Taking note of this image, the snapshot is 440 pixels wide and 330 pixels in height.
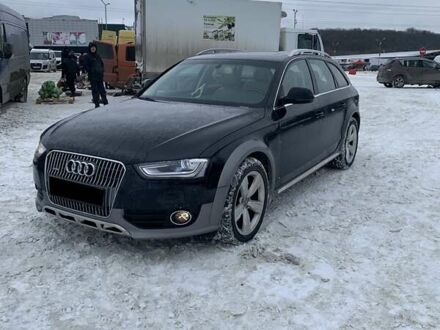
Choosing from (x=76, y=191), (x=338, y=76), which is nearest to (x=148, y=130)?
(x=76, y=191)

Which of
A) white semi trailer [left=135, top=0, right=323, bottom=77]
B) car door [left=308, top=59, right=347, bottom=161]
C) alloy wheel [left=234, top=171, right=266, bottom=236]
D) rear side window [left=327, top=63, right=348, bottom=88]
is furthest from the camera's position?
white semi trailer [left=135, top=0, right=323, bottom=77]

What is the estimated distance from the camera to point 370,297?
3.29m

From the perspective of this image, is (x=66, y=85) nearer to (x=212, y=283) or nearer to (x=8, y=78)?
(x=8, y=78)

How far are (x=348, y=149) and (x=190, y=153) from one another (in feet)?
12.3

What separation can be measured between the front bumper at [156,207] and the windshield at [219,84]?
1281mm

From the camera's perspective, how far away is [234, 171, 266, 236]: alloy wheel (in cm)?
394

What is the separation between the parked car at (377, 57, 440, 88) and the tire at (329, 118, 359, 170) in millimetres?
18717

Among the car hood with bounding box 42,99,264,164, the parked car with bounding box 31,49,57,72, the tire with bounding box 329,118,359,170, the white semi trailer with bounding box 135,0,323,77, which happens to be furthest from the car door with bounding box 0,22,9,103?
the parked car with bounding box 31,49,57,72

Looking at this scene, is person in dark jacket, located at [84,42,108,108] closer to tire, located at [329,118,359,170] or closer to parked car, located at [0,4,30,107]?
parked car, located at [0,4,30,107]

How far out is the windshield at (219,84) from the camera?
4656 millimetres

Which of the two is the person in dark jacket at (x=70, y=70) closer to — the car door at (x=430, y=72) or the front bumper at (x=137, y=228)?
the front bumper at (x=137, y=228)

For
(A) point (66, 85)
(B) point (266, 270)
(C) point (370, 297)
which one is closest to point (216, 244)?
(B) point (266, 270)

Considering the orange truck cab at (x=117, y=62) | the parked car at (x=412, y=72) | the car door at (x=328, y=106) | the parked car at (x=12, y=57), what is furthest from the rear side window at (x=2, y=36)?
the parked car at (x=412, y=72)

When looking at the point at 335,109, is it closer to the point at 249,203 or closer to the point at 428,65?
the point at 249,203
